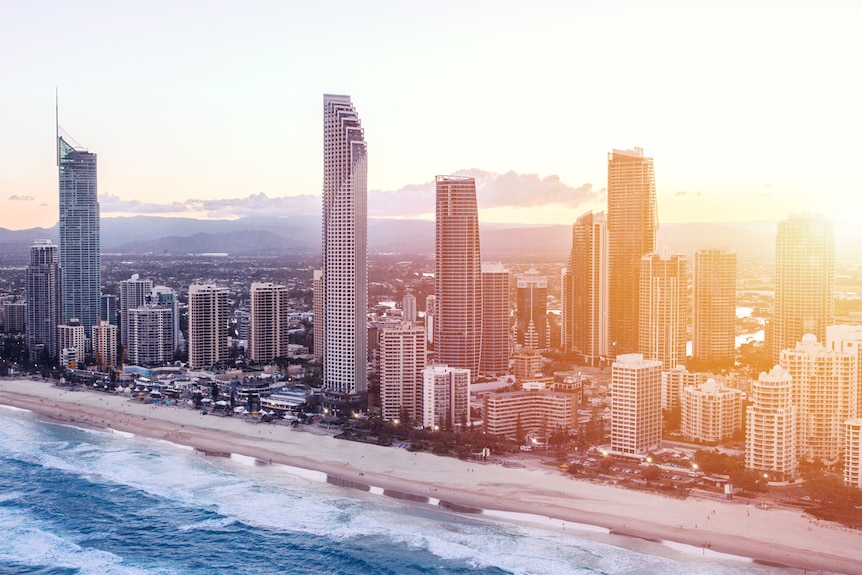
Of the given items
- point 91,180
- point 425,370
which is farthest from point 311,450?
point 91,180

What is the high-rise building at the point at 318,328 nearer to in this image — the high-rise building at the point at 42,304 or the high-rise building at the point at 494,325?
the high-rise building at the point at 494,325

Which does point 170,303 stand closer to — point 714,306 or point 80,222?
point 80,222

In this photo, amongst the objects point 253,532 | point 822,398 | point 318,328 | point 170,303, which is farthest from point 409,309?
point 253,532

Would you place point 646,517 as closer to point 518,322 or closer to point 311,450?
point 311,450

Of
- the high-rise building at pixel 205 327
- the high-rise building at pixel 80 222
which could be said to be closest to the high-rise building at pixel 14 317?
the high-rise building at pixel 80 222

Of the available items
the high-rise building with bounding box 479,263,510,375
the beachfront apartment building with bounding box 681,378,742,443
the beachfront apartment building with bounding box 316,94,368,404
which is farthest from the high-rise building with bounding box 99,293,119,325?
the beachfront apartment building with bounding box 681,378,742,443

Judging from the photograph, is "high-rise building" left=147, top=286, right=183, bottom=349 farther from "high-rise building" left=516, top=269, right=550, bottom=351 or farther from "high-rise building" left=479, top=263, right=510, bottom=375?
"high-rise building" left=516, top=269, right=550, bottom=351
